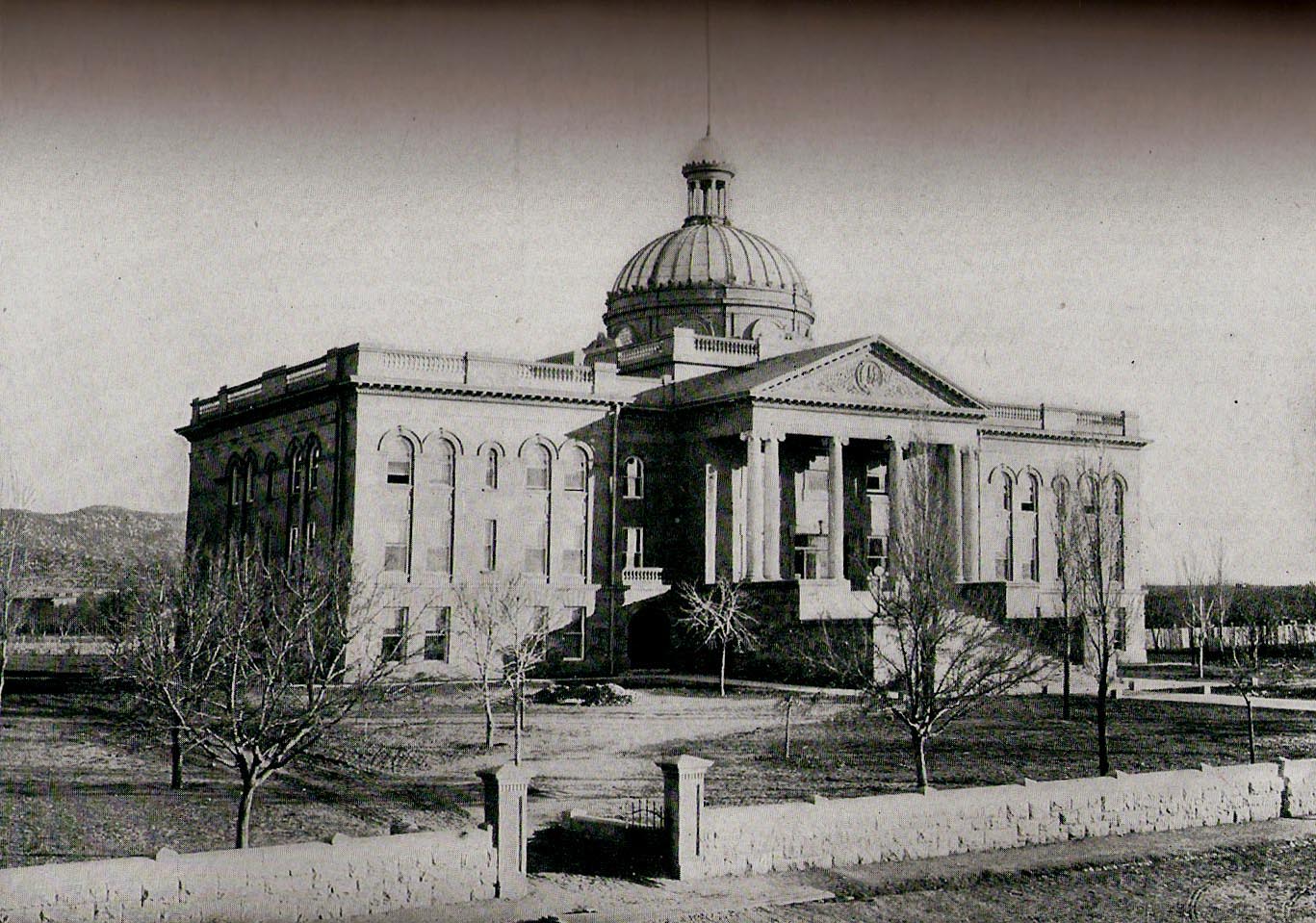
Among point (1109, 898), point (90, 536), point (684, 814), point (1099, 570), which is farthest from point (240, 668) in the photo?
point (90, 536)

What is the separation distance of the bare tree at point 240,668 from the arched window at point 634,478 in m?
24.0

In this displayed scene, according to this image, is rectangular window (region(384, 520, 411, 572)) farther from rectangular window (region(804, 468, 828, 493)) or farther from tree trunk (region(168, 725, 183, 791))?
tree trunk (region(168, 725, 183, 791))

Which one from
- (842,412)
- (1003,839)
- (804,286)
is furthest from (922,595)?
(804,286)

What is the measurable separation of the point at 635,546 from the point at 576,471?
434 cm

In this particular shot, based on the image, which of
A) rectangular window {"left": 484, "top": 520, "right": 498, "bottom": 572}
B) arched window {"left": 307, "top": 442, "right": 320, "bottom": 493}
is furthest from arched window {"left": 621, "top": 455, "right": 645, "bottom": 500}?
arched window {"left": 307, "top": 442, "right": 320, "bottom": 493}

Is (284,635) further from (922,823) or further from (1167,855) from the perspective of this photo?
(1167,855)

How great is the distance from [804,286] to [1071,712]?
119ft

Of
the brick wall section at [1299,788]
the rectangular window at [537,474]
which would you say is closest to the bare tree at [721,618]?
the rectangular window at [537,474]

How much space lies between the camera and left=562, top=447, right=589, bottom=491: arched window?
56562 mm

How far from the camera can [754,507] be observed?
182 feet

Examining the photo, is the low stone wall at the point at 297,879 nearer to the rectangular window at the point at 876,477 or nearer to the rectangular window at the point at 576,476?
the rectangular window at the point at 576,476

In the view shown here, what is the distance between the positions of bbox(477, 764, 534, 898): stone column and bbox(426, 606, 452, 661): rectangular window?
31.2 m

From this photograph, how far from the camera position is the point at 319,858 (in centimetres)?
1917

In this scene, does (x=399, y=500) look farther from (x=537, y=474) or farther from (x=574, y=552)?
(x=574, y=552)
